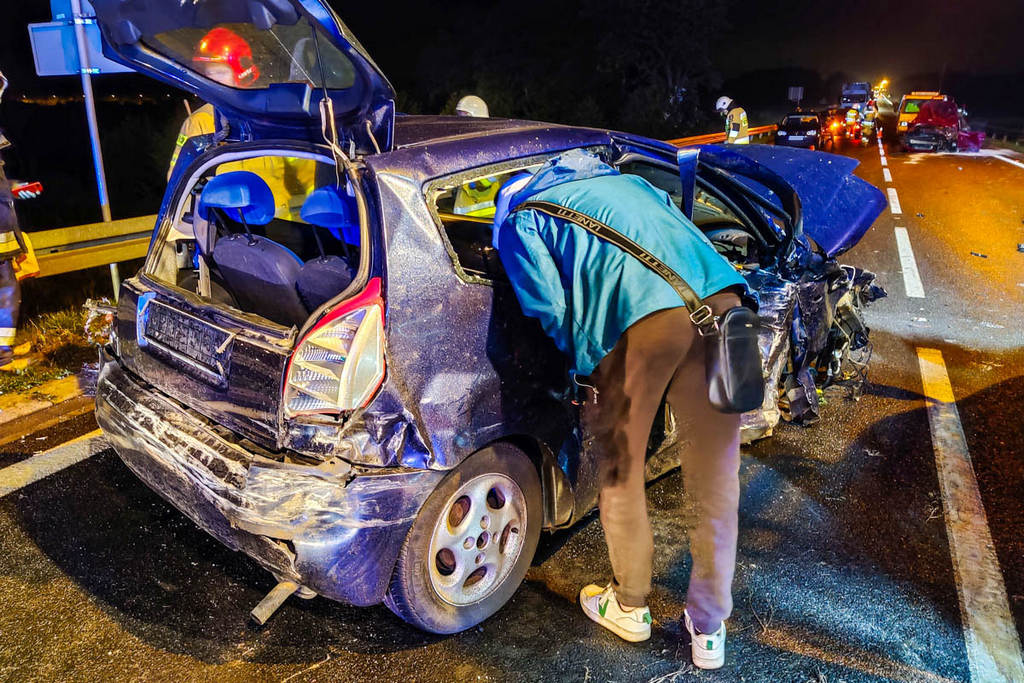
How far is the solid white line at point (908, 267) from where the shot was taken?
7477mm

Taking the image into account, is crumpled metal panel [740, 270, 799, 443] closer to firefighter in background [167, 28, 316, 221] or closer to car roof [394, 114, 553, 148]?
car roof [394, 114, 553, 148]

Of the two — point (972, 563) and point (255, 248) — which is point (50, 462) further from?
point (972, 563)

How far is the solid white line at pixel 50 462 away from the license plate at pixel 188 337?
1.38 m

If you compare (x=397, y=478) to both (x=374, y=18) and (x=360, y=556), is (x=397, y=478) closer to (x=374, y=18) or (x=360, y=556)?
(x=360, y=556)

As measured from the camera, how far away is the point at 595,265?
2369mm

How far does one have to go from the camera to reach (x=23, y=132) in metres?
19.0

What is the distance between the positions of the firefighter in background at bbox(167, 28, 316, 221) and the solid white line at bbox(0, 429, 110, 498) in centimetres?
152

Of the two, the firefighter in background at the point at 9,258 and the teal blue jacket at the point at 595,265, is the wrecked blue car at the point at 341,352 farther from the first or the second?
the firefighter in background at the point at 9,258

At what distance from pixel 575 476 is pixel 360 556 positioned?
0.90 m

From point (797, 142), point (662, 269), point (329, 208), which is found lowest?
point (797, 142)

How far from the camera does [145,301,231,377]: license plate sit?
2.59 m

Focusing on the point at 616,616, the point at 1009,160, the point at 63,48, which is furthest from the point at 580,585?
the point at 1009,160

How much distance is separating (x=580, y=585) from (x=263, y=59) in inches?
86.5

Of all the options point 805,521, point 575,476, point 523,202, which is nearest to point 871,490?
point 805,521
